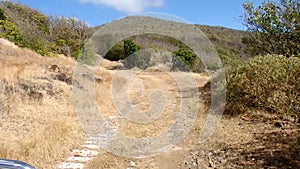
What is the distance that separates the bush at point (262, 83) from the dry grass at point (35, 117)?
10.7 ft

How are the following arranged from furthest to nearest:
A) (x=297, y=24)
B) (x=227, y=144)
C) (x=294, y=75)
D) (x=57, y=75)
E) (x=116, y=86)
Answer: (x=116, y=86) < (x=57, y=75) < (x=297, y=24) < (x=294, y=75) < (x=227, y=144)

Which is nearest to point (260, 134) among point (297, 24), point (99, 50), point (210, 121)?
point (210, 121)

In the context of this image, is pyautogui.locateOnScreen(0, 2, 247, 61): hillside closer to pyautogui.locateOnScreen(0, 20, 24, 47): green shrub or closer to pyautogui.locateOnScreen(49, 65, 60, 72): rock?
pyautogui.locateOnScreen(0, 20, 24, 47): green shrub

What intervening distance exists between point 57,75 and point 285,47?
6.20 m

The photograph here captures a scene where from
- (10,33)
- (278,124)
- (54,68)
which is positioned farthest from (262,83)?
(10,33)

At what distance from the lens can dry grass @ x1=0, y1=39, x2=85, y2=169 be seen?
13.4 ft

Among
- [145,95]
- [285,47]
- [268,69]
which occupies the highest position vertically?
[285,47]

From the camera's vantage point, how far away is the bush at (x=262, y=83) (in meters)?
5.23

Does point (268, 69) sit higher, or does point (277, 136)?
point (268, 69)

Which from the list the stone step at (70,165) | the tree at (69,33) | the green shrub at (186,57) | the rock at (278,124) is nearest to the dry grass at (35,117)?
the stone step at (70,165)

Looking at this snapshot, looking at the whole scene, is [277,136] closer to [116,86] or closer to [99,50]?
[116,86]

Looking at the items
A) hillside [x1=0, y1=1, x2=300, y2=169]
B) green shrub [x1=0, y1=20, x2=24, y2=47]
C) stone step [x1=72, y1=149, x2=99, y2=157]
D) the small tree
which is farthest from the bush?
the small tree

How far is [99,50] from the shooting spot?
20281 millimetres

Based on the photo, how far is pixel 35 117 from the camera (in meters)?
5.62
